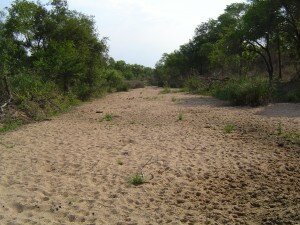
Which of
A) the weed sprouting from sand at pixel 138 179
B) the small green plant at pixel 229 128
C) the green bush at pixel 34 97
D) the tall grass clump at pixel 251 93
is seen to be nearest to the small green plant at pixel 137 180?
the weed sprouting from sand at pixel 138 179

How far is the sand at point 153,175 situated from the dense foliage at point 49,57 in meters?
4.80

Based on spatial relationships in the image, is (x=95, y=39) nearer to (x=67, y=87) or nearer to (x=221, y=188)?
(x=67, y=87)

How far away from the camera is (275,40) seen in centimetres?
2552

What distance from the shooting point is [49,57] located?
2277 centimetres

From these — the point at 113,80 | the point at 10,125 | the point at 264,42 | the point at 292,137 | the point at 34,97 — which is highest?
the point at 264,42

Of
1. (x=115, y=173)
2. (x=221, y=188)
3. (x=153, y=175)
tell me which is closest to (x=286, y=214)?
(x=221, y=188)

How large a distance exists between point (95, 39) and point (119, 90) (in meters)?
14.8

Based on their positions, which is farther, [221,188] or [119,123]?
[119,123]

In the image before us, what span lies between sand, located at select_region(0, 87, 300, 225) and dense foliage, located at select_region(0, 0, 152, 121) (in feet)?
15.7

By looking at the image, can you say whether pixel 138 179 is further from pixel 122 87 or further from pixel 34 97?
pixel 122 87

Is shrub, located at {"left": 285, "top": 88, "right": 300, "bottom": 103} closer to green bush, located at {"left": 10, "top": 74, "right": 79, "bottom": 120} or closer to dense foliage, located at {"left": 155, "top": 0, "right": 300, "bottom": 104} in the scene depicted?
dense foliage, located at {"left": 155, "top": 0, "right": 300, "bottom": 104}

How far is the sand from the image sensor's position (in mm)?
5586

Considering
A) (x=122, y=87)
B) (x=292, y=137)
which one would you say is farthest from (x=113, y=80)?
(x=292, y=137)

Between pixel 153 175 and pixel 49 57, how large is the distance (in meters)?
17.0
